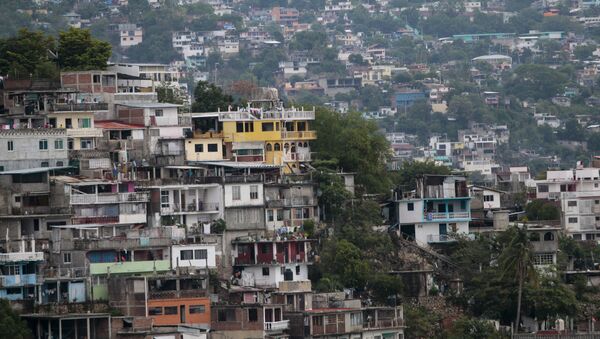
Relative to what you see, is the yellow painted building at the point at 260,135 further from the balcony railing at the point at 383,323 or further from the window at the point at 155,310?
the window at the point at 155,310

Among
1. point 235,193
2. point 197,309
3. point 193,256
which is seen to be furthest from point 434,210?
point 197,309

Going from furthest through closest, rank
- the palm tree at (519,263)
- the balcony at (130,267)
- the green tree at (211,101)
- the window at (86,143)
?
the green tree at (211,101), the window at (86,143), the palm tree at (519,263), the balcony at (130,267)

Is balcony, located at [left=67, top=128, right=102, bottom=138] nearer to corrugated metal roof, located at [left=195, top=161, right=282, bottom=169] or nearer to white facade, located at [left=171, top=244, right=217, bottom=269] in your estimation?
corrugated metal roof, located at [left=195, top=161, right=282, bottom=169]

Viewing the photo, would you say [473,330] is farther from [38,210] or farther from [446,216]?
[38,210]

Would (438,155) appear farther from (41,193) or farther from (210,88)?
(41,193)

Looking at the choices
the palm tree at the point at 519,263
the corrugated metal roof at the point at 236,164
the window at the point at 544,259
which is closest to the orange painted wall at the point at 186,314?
the corrugated metal roof at the point at 236,164

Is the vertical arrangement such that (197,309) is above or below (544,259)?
below

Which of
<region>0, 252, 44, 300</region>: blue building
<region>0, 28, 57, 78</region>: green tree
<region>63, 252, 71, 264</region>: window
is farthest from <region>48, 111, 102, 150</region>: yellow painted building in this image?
<region>0, 252, 44, 300</region>: blue building
